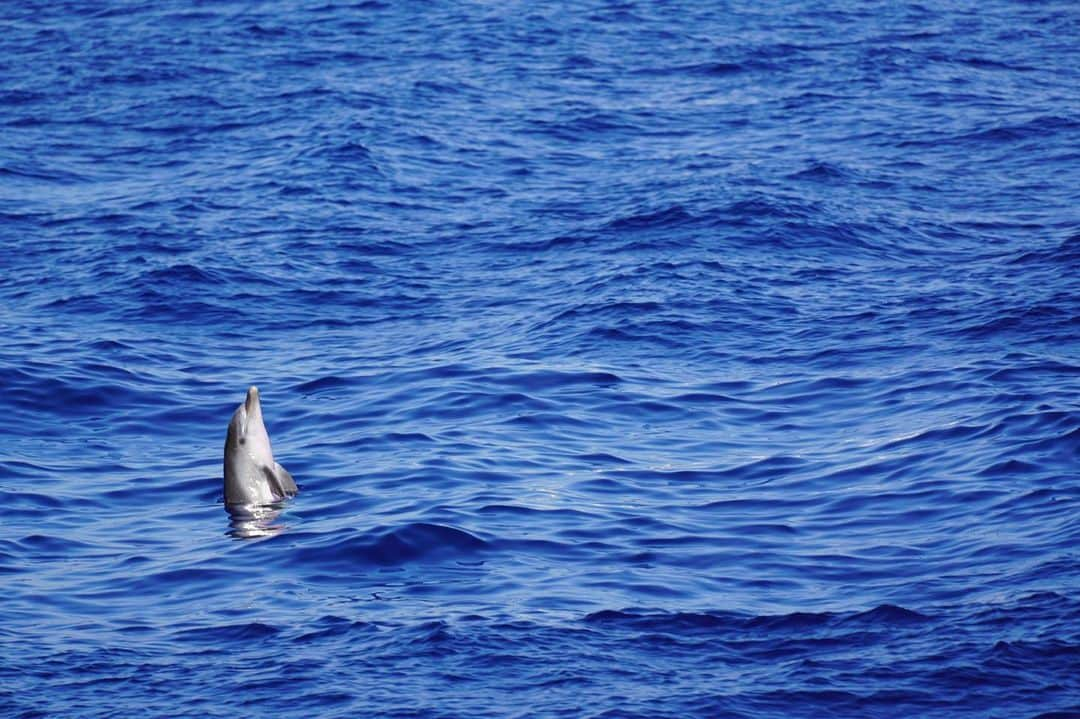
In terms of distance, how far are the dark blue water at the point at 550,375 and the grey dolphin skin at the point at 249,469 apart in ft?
1.35

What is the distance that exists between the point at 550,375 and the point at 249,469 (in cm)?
471

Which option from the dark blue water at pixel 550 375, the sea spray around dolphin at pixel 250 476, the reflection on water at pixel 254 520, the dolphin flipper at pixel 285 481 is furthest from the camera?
the dolphin flipper at pixel 285 481

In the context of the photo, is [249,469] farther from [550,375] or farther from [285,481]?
[550,375]

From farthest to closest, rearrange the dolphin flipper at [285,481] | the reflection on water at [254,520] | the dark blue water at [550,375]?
the dolphin flipper at [285,481], the reflection on water at [254,520], the dark blue water at [550,375]

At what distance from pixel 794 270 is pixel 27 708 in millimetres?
13718

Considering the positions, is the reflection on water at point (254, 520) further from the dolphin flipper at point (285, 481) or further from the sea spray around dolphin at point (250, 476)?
the dolphin flipper at point (285, 481)

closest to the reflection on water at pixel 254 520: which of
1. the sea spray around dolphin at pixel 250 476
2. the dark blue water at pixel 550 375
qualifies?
the sea spray around dolphin at pixel 250 476

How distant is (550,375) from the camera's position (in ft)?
58.2

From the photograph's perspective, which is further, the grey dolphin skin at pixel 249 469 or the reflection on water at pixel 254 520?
the grey dolphin skin at pixel 249 469

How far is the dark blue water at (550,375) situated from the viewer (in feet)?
34.4

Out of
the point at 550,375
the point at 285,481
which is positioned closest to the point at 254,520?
the point at 285,481

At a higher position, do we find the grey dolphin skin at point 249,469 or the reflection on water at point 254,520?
the grey dolphin skin at point 249,469

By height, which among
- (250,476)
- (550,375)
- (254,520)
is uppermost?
(250,476)

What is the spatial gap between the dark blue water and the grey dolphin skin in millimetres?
413
